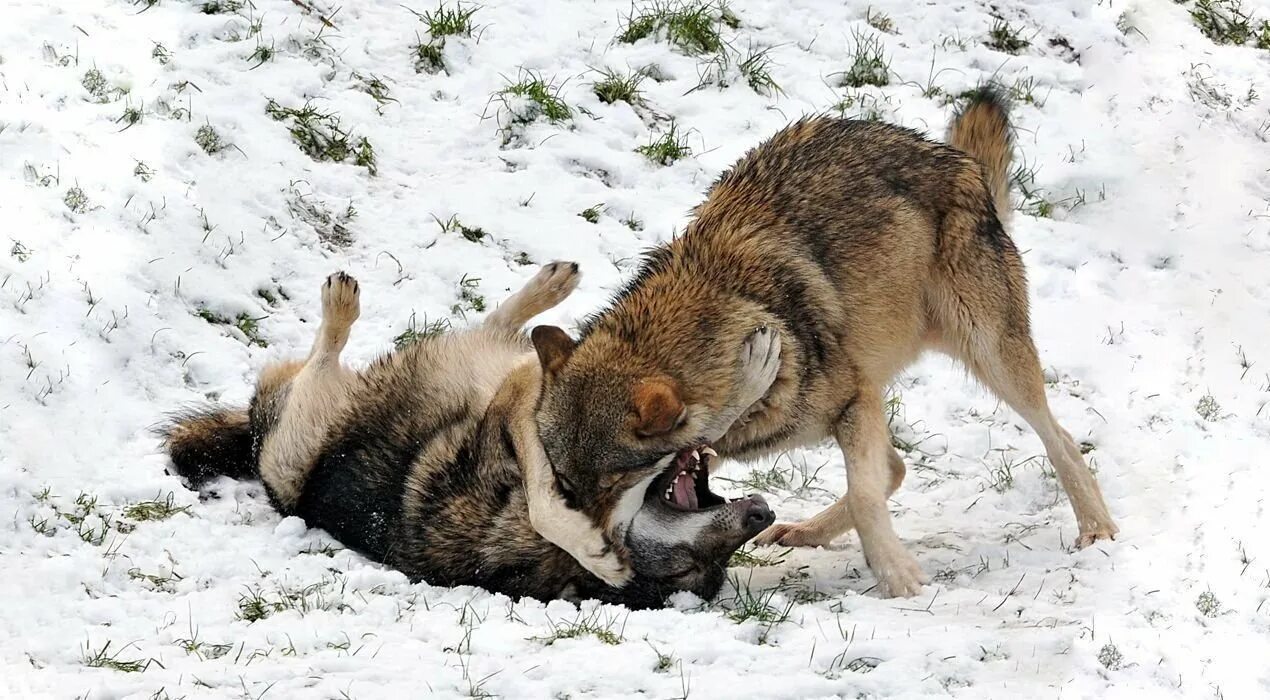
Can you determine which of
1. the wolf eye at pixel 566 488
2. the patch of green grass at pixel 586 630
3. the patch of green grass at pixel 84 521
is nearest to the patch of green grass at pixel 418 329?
the patch of green grass at pixel 84 521

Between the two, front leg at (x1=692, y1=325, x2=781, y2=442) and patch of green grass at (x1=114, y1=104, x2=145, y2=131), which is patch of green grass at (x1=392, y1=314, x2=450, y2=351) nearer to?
patch of green grass at (x1=114, y1=104, x2=145, y2=131)

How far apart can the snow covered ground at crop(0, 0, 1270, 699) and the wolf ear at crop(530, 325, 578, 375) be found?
0.99m

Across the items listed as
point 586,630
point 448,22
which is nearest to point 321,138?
point 448,22

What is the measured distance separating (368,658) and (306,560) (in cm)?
113

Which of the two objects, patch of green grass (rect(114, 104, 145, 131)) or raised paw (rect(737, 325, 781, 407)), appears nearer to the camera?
raised paw (rect(737, 325, 781, 407))

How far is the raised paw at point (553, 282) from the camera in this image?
699 cm

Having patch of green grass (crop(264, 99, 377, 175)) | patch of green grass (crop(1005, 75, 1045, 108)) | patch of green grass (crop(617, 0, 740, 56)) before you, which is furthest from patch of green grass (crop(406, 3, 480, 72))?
patch of green grass (crop(1005, 75, 1045, 108))

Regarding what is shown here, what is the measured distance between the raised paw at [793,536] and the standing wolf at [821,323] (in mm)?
12

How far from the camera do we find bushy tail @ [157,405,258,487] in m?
5.88

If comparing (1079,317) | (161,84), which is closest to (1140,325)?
(1079,317)

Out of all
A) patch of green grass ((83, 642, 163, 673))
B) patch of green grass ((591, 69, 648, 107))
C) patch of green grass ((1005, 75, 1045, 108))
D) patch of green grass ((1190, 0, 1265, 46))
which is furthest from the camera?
patch of green grass ((1190, 0, 1265, 46))

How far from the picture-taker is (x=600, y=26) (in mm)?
9664

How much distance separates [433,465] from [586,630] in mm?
1456

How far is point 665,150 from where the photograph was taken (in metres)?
8.75
